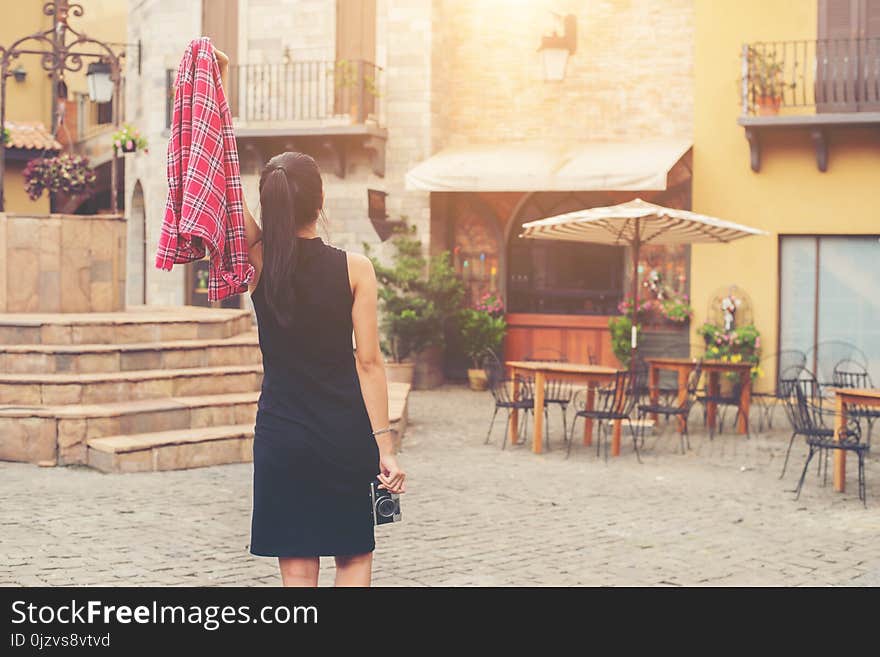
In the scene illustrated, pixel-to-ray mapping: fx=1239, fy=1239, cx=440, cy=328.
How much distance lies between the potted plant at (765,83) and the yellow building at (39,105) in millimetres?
13288

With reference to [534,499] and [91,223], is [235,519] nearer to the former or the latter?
[534,499]

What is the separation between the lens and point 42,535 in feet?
23.3

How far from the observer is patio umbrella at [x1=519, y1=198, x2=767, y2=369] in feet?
38.5

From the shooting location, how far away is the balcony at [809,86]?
50.1 feet

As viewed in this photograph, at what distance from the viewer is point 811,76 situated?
15.7m

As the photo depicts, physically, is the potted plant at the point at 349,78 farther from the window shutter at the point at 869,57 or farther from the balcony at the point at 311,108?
the window shutter at the point at 869,57

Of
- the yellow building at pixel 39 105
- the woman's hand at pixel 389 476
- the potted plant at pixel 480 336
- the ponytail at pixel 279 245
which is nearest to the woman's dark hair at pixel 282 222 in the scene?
the ponytail at pixel 279 245

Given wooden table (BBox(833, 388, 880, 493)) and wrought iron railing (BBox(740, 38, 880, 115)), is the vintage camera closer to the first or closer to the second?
wooden table (BBox(833, 388, 880, 493))

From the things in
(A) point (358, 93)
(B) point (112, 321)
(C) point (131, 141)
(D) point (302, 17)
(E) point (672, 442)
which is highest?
(D) point (302, 17)

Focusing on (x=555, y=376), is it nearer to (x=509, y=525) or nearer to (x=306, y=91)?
(x=509, y=525)

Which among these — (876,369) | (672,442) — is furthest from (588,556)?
(876,369)

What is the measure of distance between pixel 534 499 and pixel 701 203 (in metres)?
8.48

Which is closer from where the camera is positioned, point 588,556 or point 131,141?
point 588,556

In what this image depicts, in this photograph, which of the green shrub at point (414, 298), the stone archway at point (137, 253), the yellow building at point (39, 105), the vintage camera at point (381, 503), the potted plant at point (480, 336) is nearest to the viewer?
→ the vintage camera at point (381, 503)
